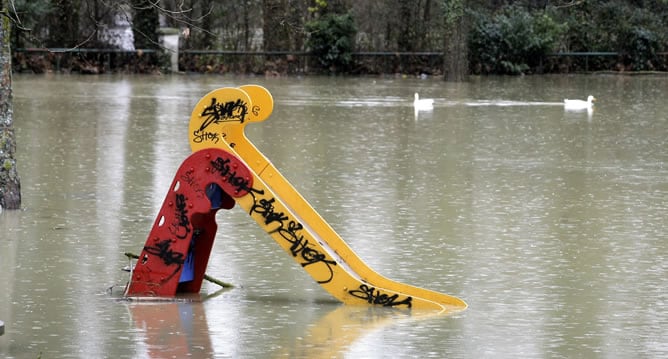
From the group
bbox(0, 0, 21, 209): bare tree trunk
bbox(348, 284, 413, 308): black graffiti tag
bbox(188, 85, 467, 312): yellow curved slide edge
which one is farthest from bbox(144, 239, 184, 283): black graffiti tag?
bbox(0, 0, 21, 209): bare tree trunk

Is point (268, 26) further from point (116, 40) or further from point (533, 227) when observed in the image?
point (533, 227)

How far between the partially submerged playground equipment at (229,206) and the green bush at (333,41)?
32363 mm

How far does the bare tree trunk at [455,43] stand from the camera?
39.7 meters

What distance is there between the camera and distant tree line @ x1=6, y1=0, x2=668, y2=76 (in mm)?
41969

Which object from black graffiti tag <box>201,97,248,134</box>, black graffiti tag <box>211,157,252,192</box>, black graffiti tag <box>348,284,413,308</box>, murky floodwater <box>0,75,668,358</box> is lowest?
murky floodwater <box>0,75,668,358</box>

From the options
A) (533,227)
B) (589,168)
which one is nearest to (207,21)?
(589,168)

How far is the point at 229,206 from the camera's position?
9.33 m

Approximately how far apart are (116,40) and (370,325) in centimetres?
3476

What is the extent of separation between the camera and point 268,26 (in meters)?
43.2

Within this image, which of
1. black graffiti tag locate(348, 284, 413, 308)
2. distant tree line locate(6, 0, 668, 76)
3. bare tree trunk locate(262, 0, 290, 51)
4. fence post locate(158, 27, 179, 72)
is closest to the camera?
black graffiti tag locate(348, 284, 413, 308)

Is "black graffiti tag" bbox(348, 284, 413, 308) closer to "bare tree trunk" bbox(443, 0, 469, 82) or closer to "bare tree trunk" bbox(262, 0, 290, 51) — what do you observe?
"bare tree trunk" bbox(443, 0, 469, 82)

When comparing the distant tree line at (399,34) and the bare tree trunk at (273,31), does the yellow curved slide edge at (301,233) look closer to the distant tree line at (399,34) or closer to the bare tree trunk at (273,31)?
the distant tree line at (399,34)

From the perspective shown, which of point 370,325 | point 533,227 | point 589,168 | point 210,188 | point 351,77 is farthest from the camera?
point 351,77

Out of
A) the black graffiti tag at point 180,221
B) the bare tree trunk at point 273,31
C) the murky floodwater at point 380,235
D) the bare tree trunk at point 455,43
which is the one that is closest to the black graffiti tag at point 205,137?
the black graffiti tag at point 180,221
